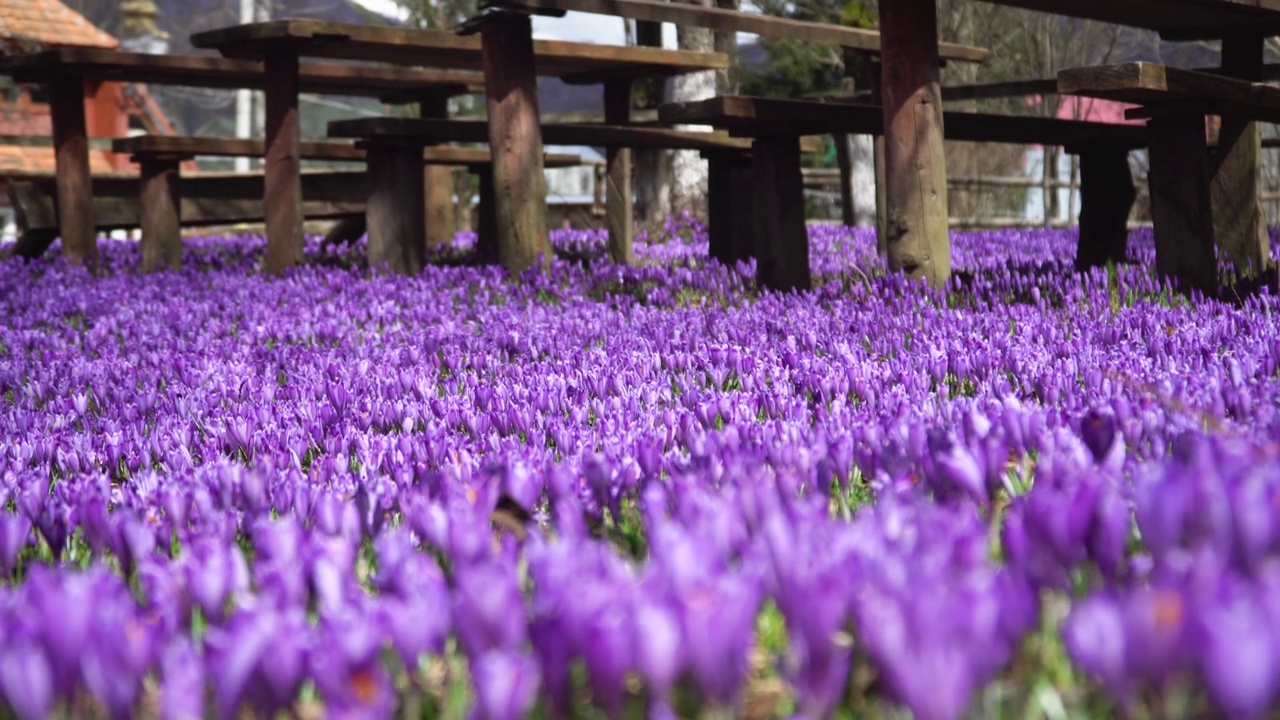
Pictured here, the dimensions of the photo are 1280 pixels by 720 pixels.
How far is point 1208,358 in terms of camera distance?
384 centimetres

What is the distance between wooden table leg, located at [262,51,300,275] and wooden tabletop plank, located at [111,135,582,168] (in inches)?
32.7

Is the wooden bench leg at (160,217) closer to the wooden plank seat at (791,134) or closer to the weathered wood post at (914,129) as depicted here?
the wooden plank seat at (791,134)

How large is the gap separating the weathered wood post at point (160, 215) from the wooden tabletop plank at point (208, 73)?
2.54 ft

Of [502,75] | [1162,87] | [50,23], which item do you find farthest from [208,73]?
[50,23]

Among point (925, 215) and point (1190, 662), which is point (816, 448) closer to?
point (1190, 662)

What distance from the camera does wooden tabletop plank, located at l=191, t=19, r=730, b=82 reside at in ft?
32.8

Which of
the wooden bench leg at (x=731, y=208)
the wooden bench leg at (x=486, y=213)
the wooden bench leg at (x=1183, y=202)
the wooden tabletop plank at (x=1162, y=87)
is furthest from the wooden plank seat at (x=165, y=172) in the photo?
the wooden tabletop plank at (x=1162, y=87)

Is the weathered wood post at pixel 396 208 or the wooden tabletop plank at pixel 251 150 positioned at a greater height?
the wooden tabletop plank at pixel 251 150

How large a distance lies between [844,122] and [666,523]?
6239mm

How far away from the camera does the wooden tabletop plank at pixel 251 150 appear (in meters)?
11.4

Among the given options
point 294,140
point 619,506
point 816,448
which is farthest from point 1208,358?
→ point 294,140

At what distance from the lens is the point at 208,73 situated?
12.1 metres

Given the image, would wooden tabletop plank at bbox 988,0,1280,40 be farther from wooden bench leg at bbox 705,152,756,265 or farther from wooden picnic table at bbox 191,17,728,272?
wooden picnic table at bbox 191,17,728,272

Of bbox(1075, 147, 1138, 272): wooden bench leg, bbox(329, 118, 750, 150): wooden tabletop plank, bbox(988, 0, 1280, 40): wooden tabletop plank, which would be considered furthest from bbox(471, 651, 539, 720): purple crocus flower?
bbox(329, 118, 750, 150): wooden tabletop plank
